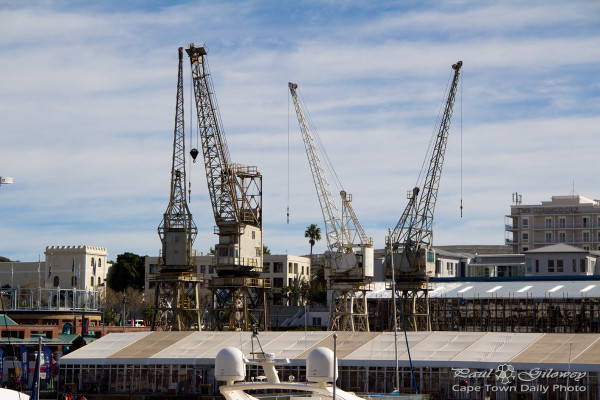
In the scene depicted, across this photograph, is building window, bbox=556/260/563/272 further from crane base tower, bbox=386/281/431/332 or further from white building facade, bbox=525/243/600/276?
crane base tower, bbox=386/281/431/332

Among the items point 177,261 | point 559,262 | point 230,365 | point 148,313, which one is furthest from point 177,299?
point 559,262

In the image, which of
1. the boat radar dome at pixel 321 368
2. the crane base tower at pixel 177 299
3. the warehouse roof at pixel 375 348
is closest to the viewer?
the boat radar dome at pixel 321 368

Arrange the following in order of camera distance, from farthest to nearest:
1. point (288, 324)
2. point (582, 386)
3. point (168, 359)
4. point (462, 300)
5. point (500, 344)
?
point (288, 324)
point (462, 300)
point (168, 359)
point (500, 344)
point (582, 386)

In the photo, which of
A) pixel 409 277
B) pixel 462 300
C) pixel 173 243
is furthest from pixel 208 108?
pixel 462 300

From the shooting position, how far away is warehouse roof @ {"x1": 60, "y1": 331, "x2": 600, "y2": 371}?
71.9m

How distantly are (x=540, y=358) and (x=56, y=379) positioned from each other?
43168 millimetres

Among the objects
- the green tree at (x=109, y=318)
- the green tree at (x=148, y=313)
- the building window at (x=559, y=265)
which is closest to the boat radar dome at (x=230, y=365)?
the green tree at (x=109, y=318)

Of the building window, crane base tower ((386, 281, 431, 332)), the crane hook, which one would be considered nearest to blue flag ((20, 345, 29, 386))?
the crane hook

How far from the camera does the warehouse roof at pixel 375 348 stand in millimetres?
71938

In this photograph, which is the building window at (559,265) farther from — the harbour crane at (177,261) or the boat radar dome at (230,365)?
the boat radar dome at (230,365)

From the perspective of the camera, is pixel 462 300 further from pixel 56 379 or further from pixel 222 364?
pixel 222 364

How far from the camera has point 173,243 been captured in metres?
126

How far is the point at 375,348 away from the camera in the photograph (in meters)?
79.2

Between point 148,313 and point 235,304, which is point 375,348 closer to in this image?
point 235,304
